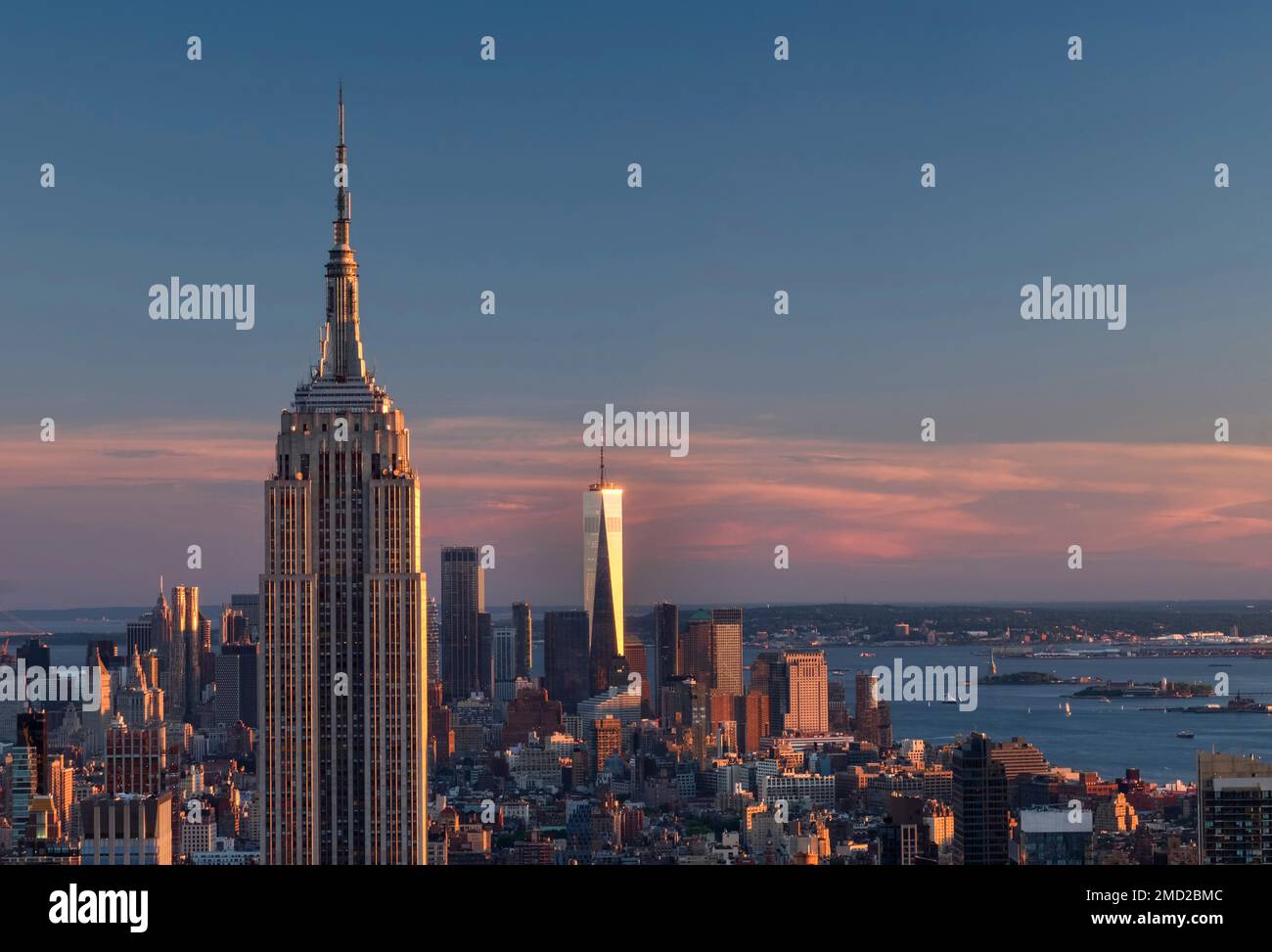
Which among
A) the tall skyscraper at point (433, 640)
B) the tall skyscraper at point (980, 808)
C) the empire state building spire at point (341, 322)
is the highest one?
the empire state building spire at point (341, 322)

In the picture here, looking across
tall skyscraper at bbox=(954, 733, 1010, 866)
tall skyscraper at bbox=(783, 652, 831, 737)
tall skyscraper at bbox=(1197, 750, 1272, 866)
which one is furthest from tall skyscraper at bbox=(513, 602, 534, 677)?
tall skyscraper at bbox=(1197, 750, 1272, 866)

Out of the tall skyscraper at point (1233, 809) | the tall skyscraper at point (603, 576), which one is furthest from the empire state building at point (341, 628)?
the tall skyscraper at point (1233, 809)

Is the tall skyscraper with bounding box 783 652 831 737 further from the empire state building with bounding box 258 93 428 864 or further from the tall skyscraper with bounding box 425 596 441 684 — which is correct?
the empire state building with bounding box 258 93 428 864

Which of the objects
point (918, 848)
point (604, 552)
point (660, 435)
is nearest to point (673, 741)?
point (604, 552)

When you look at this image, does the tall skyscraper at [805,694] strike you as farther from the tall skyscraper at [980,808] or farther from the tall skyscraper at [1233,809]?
the tall skyscraper at [1233,809]

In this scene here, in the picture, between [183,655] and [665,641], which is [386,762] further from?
[665,641]

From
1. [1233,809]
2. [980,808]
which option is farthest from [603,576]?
[1233,809]
